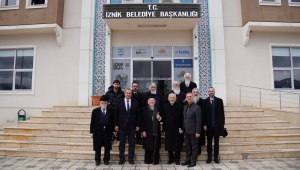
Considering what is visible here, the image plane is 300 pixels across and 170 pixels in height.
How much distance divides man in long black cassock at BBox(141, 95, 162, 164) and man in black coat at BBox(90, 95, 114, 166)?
878mm

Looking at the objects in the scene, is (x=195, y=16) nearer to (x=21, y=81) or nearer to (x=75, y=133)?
→ (x=75, y=133)

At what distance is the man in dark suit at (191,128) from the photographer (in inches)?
219

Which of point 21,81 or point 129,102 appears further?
point 21,81

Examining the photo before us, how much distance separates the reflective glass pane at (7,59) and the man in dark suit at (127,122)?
25.7 ft

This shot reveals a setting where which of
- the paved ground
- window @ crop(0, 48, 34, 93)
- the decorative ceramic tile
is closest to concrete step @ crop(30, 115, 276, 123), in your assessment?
the paved ground

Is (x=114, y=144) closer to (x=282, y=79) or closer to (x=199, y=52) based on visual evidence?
(x=199, y=52)

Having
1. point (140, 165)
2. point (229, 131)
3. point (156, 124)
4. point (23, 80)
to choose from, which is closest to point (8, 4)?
point (23, 80)

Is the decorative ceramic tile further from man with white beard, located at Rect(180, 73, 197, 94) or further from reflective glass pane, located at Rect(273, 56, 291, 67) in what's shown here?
man with white beard, located at Rect(180, 73, 197, 94)

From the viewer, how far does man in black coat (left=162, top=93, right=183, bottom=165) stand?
5703 millimetres

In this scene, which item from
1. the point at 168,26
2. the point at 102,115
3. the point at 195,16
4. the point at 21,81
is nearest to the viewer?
the point at 102,115

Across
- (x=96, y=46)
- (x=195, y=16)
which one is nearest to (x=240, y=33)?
(x=195, y=16)

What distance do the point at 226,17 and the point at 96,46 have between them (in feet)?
20.1

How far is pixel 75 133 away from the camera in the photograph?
737cm

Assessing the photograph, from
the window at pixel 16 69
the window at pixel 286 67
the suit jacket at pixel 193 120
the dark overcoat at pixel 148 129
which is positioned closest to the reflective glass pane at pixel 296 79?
the window at pixel 286 67
